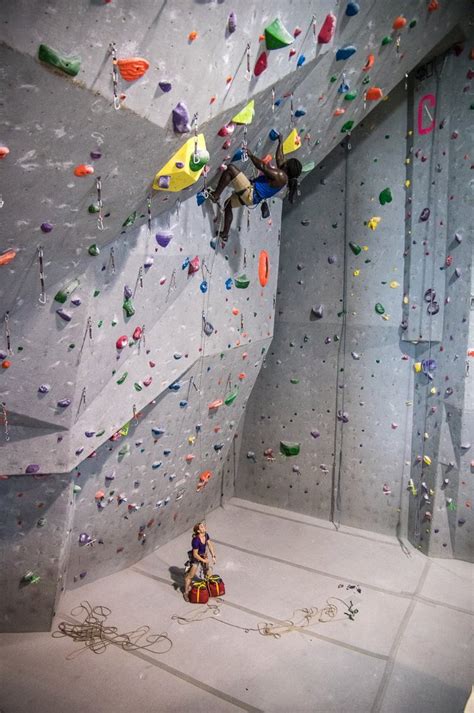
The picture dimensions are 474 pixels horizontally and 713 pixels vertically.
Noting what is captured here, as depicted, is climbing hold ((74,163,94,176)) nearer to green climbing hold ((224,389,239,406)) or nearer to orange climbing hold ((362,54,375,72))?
orange climbing hold ((362,54,375,72))

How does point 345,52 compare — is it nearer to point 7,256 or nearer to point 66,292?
point 66,292

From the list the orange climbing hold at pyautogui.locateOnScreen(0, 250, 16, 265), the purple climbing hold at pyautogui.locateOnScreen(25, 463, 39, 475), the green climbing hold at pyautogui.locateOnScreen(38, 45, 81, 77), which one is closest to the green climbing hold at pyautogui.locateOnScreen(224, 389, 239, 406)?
the purple climbing hold at pyautogui.locateOnScreen(25, 463, 39, 475)

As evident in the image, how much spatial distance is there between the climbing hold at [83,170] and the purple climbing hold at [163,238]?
3.03 feet

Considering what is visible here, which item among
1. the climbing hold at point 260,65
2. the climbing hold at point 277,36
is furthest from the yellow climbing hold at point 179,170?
the climbing hold at point 277,36

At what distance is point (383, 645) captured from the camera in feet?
12.4

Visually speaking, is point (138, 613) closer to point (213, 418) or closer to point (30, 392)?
point (213, 418)

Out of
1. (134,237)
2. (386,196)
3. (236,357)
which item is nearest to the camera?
(134,237)

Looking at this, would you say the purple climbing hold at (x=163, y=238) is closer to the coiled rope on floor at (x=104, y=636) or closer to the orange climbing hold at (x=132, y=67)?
the orange climbing hold at (x=132, y=67)

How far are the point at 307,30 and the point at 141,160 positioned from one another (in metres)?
1.00

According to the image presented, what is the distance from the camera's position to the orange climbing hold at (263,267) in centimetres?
441

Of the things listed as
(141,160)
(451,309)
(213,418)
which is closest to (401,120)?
(451,309)

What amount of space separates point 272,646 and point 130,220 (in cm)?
295

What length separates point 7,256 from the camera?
2188mm

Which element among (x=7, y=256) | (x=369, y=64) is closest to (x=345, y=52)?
(x=369, y=64)
